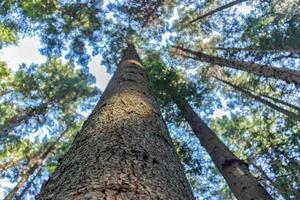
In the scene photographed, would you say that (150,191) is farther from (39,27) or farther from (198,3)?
(198,3)

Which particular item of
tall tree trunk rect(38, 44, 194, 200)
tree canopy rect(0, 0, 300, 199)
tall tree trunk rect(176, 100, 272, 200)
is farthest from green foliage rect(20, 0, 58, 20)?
tall tree trunk rect(38, 44, 194, 200)

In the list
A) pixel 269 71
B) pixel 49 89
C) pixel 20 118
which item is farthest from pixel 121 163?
pixel 49 89

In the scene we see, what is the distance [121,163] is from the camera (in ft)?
7.93

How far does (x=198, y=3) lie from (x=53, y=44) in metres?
7.78

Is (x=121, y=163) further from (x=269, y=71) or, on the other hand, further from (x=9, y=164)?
(x=9, y=164)

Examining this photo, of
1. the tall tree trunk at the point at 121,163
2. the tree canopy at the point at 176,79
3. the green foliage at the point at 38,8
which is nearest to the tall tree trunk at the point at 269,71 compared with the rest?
the tree canopy at the point at 176,79

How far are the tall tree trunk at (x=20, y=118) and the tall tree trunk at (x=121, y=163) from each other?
44.1 ft

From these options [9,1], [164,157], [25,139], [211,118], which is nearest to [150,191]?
[164,157]

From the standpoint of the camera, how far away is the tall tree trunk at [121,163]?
80.0 inches

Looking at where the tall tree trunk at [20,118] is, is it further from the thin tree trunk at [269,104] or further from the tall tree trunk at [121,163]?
the tall tree trunk at [121,163]

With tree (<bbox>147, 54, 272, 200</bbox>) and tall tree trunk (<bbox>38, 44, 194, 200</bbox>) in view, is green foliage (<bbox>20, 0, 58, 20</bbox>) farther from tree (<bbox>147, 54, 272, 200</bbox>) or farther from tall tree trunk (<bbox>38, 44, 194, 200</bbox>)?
tall tree trunk (<bbox>38, 44, 194, 200</bbox>)

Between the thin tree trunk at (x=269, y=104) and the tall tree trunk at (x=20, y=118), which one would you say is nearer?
the thin tree trunk at (x=269, y=104)

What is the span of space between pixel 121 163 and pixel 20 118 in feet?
53.9

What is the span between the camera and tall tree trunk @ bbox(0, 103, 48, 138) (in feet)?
52.7
